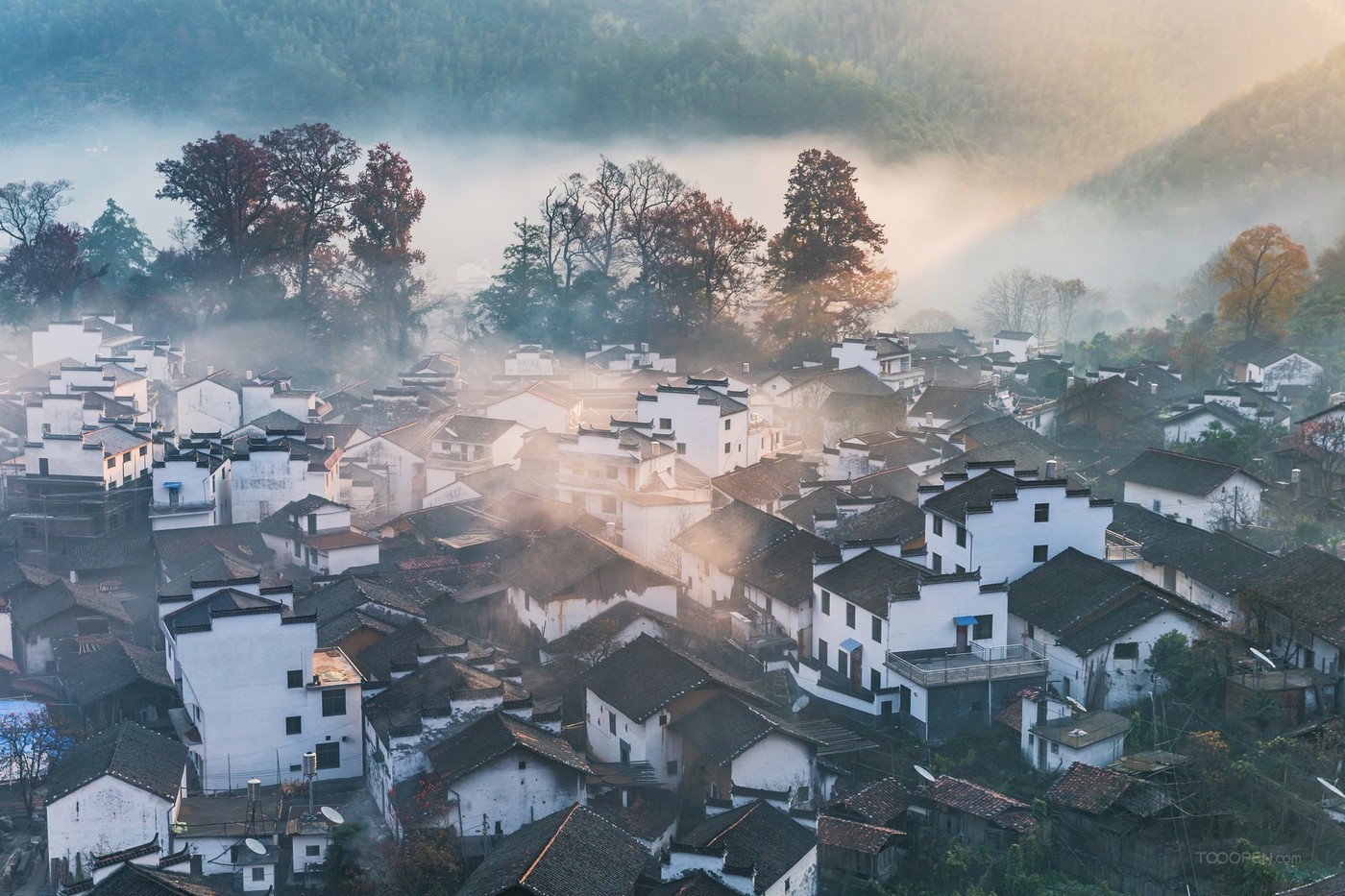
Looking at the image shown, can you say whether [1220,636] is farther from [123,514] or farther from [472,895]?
[123,514]

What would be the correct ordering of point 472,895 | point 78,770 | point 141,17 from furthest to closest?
point 141,17, point 78,770, point 472,895

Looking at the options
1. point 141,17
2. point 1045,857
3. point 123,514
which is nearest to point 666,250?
point 123,514

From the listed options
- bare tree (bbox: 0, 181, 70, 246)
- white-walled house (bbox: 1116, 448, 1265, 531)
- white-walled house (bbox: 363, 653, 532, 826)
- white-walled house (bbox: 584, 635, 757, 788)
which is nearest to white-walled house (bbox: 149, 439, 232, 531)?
white-walled house (bbox: 363, 653, 532, 826)

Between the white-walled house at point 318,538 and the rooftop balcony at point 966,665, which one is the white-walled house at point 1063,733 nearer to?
the rooftop balcony at point 966,665

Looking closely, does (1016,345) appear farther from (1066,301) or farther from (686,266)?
(686,266)

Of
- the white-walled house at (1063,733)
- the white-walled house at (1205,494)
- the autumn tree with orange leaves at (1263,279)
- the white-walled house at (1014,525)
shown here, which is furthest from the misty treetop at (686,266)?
the white-walled house at (1063,733)
